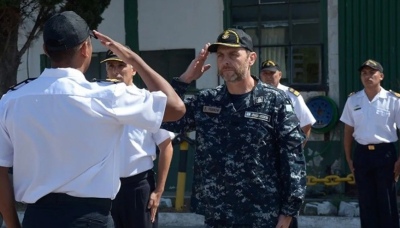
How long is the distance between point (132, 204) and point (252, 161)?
1610 millimetres

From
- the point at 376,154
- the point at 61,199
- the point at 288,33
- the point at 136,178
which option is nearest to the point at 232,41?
the point at 136,178

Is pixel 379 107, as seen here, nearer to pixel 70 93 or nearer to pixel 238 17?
pixel 238 17

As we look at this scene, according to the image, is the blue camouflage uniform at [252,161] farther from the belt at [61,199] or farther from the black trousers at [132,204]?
the belt at [61,199]

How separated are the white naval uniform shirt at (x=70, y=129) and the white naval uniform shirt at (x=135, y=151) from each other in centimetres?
248

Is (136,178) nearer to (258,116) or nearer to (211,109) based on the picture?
(211,109)

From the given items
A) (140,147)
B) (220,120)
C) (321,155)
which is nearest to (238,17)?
(321,155)


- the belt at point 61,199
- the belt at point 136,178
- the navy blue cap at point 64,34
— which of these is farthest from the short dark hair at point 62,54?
the belt at point 136,178

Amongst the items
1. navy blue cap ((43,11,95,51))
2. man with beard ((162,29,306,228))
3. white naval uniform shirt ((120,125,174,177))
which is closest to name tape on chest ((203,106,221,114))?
man with beard ((162,29,306,228))

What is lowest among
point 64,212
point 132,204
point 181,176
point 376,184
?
point 181,176

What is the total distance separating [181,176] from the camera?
12.1 meters

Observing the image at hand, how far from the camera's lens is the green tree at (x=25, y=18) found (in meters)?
11.8

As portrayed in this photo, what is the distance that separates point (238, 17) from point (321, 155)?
2.39 meters

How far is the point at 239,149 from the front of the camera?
523 cm

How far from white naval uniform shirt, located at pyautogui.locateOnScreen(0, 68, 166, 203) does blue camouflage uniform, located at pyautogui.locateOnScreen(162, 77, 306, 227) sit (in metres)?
1.31
